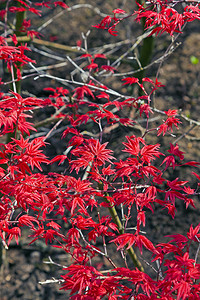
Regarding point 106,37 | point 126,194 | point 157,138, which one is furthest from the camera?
point 106,37

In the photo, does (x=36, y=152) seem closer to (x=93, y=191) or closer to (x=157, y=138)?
(x=93, y=191)

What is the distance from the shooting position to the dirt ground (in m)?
3.10

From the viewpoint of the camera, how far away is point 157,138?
409cm

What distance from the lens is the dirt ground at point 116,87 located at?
10.2 ft

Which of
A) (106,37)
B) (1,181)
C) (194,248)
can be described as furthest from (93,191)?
(106,37)

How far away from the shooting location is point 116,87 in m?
5.01

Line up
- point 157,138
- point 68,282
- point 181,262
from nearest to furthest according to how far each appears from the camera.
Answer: point 181,262
point 68,282
point 157,138

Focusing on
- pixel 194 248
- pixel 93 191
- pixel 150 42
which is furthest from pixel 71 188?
pixel 150 42

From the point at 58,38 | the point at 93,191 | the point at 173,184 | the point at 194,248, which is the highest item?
the point at 173,184

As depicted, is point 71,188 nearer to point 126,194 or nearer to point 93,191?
point 93,191

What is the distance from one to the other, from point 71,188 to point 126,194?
0.31 m

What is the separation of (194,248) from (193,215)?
363 mm

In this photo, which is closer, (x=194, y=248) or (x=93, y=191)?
(x=93, y=191)

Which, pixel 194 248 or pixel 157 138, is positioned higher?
pixel 157 138
